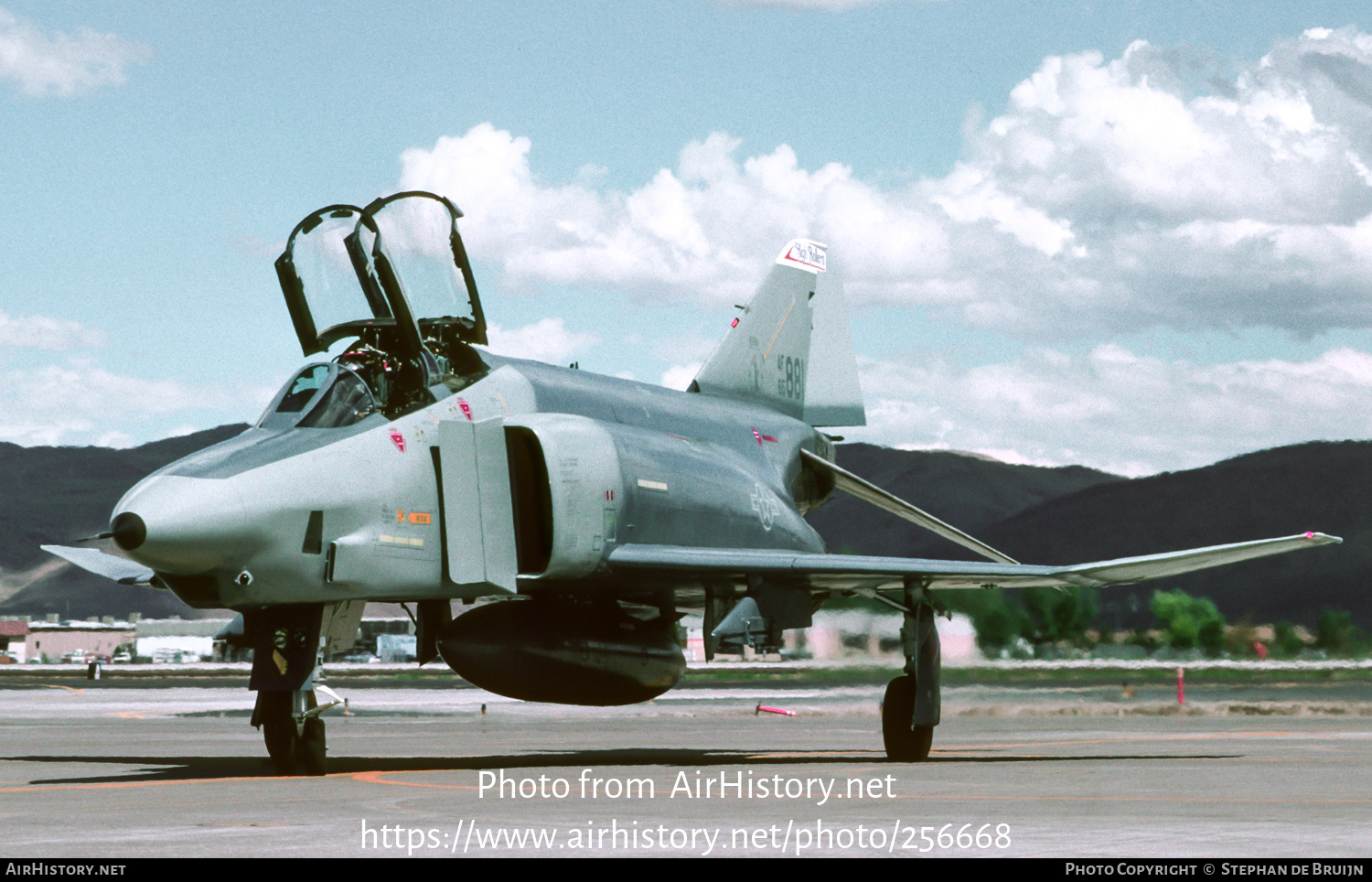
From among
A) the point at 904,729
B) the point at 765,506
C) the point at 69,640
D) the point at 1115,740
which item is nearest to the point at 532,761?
the point at 904,729

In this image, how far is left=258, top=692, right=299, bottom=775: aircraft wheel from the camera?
44.5 ft

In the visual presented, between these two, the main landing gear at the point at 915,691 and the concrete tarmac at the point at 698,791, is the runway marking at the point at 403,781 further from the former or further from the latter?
the main landing gear at the point at 915,691

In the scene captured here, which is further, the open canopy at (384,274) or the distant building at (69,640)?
the distant building at (69,640)

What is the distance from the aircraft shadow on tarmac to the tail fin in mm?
5324

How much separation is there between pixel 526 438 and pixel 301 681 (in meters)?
3.02

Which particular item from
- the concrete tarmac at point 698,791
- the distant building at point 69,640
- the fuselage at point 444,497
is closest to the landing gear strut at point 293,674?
the concrete tarmac at point 698,791

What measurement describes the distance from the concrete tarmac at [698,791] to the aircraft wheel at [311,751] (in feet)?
0.94

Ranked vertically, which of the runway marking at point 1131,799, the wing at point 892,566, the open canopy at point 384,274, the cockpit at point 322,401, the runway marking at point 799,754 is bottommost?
the runway marking at point 799,754

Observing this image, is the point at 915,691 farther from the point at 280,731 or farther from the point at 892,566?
the point at 280,731

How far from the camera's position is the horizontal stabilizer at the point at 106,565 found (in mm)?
15148

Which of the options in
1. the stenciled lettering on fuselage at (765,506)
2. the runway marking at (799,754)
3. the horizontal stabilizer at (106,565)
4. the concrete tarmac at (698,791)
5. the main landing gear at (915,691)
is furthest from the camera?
the stenciled lettering on fuselage at (765,506)

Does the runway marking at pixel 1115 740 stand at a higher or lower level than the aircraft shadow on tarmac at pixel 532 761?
lower

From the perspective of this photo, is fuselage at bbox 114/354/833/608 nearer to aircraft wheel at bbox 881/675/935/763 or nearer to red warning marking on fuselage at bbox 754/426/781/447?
red warning marking on fuselage at bbox 754/426/781/447

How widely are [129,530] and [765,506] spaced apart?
797 centimetres
